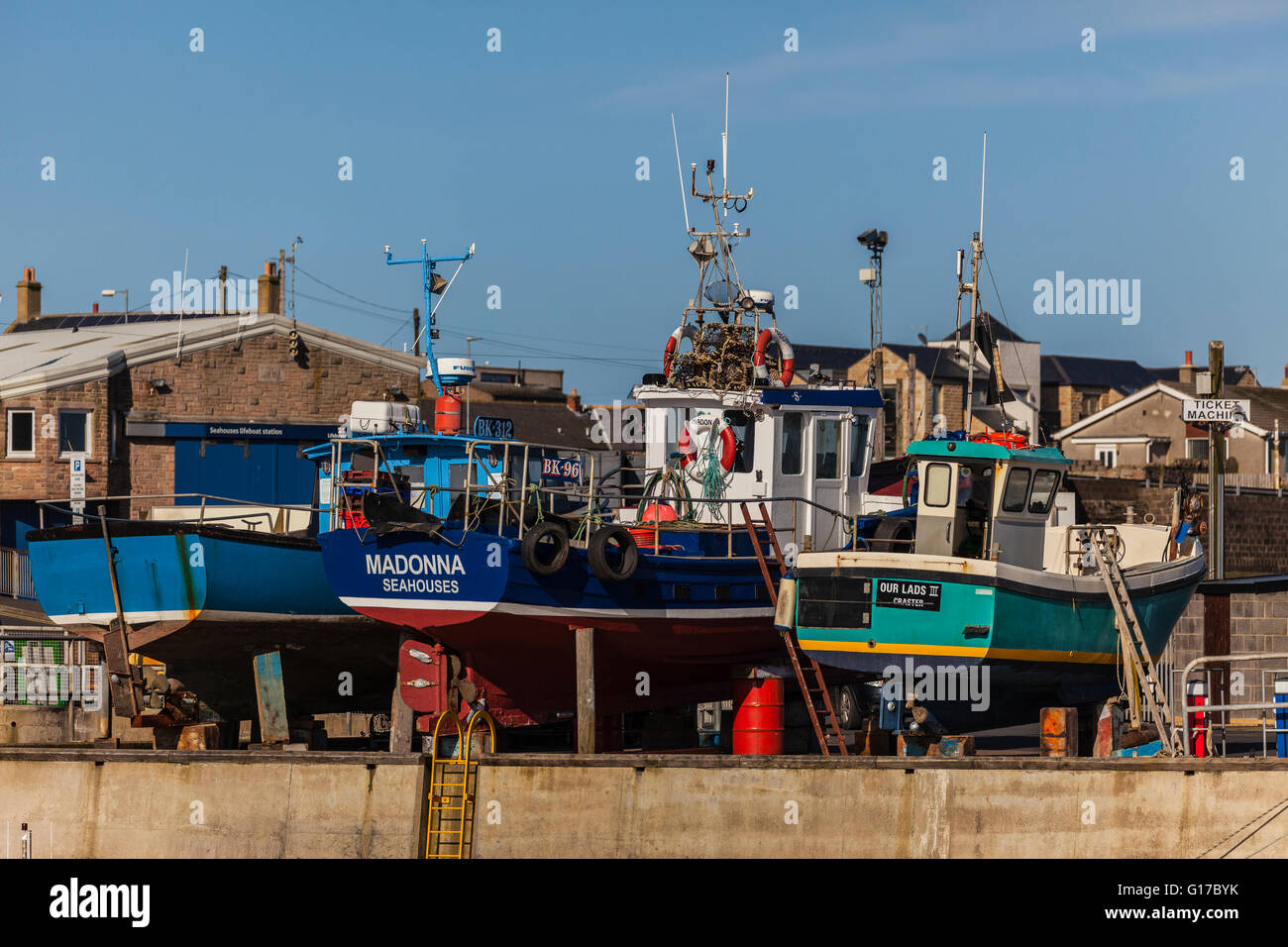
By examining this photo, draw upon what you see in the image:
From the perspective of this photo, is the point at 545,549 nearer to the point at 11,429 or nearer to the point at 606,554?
the point at 606,554

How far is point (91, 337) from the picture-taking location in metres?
44.2

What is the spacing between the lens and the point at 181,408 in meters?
39.6

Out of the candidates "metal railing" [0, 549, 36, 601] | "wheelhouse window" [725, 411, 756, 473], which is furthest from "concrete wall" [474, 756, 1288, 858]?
"metal railing" [0, 549, 36, 601]

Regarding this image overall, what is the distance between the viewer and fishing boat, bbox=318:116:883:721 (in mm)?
19531

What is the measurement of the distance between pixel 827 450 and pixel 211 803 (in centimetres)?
1023

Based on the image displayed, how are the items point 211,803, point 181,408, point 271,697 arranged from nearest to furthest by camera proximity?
point 211,803, point 271,697, point 181,408

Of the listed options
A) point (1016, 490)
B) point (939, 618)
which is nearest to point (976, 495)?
point (1016, 490)

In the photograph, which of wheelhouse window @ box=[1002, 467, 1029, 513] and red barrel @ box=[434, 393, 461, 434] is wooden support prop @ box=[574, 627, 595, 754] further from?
red barrel @ box=[434, 393, 461, 434]

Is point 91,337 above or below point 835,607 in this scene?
above

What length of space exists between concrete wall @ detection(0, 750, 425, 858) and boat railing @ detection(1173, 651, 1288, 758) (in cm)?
784
